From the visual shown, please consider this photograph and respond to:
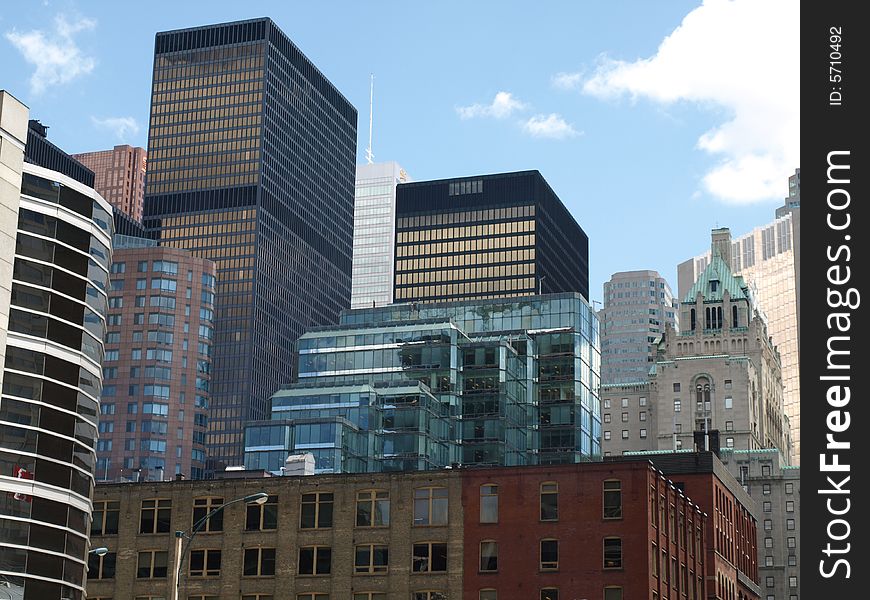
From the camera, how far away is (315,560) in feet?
304

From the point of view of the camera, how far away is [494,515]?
3600 inches

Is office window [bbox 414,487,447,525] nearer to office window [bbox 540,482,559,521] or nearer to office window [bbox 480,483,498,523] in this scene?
office window [bbox 480,483,498,523]

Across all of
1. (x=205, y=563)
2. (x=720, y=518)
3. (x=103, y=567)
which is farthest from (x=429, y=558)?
(x=720, y=518)

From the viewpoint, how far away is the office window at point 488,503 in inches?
3600

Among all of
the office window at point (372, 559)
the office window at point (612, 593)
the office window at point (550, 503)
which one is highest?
the office window at point (550, 503)

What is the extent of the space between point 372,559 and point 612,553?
16.1 m

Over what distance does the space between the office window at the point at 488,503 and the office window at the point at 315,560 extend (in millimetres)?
10781

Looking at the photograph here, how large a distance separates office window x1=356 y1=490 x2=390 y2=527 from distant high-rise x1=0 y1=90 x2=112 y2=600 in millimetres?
18231

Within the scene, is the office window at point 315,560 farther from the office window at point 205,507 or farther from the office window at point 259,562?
the office window at point 205,507

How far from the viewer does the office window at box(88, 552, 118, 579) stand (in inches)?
3760

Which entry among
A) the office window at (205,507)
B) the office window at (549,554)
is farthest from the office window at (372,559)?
the office window at (205,507)
